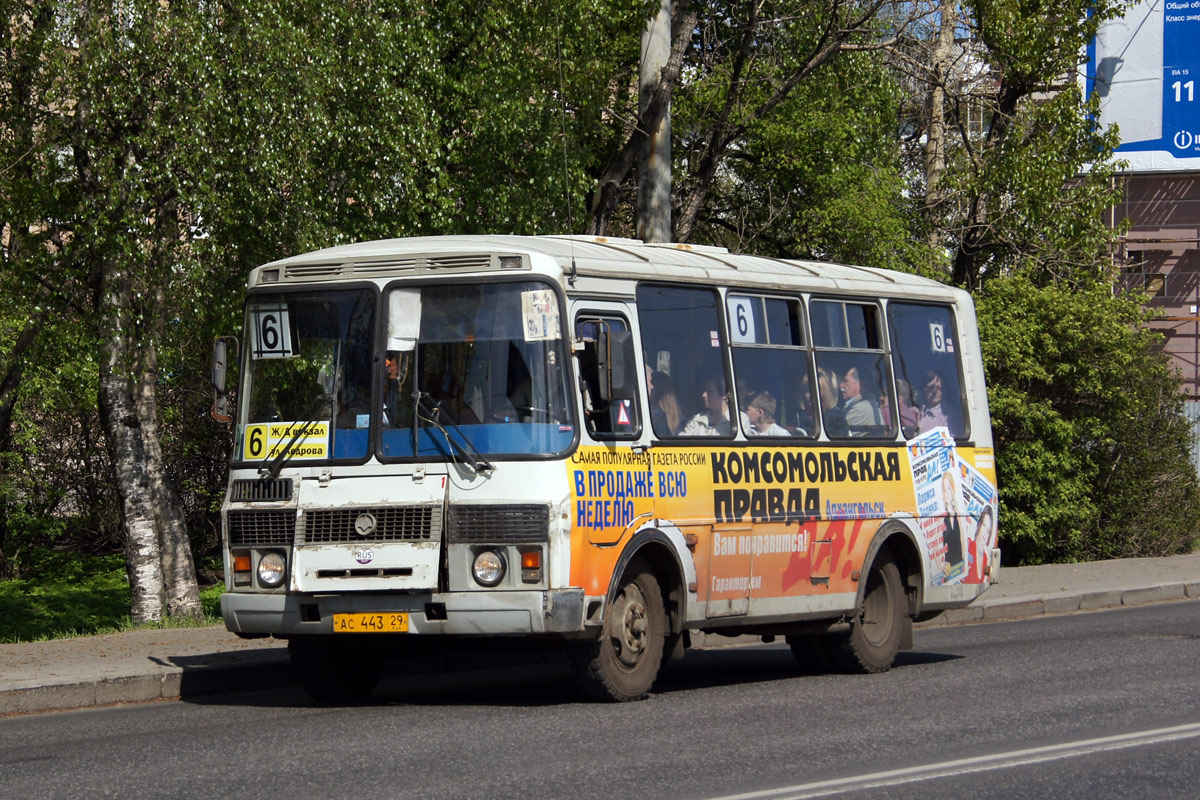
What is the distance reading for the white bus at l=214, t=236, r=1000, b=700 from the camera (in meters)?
10.1

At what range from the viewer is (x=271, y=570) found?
34.5 ft

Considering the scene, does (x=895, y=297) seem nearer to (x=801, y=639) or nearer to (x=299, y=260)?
(x=801, y=639)

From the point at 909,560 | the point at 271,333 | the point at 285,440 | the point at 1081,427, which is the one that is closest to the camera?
the point at 285,440

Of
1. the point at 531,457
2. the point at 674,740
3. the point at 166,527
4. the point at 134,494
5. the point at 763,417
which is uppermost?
the point at 763,417

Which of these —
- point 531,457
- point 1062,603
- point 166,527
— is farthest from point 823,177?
point 531,457

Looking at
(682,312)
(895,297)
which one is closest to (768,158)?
(895,297)

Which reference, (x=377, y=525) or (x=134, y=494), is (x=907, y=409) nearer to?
(x=377, y=525)

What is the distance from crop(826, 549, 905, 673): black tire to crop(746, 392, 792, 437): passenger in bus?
1561mm

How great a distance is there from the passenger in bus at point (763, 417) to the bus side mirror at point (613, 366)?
1367 mm

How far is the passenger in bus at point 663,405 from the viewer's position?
11133 millimetres

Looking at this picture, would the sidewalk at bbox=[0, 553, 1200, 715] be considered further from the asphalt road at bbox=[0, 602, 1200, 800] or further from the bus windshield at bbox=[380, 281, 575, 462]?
the bus windshield at bbox=[380, 281, 575, 462]

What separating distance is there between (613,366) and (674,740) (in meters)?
2.58

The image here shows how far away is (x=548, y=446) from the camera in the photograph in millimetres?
10164

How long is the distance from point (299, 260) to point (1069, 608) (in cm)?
1171
